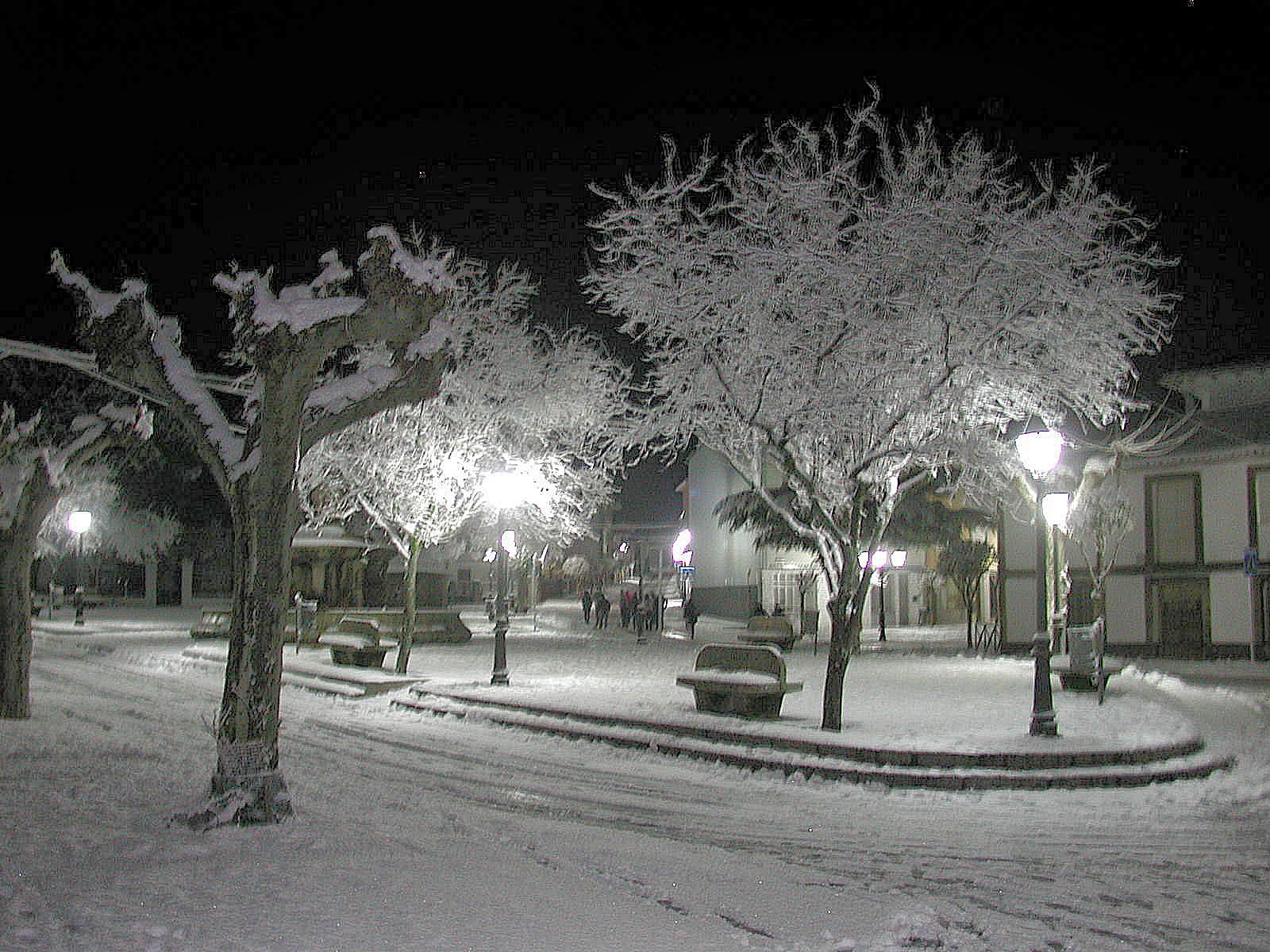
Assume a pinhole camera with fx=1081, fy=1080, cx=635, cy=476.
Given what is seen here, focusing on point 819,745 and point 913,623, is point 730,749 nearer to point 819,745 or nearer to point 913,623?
point 819,745

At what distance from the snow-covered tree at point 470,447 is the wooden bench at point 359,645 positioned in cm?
77

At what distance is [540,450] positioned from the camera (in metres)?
24.1

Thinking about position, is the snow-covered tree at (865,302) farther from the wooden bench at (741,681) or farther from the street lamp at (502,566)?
the street lamp at (502,566)

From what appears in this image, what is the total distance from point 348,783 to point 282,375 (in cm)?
424

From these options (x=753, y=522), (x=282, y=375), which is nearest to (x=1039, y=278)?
(x=282, y=375)

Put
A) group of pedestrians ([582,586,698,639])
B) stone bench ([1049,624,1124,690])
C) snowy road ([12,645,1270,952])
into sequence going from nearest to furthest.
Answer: snowy road ([12,645,1270,952])
stone bench ([1049,624,1124,690])
group of pedestrians ([582,586,698,639])

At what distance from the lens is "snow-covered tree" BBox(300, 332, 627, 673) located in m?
20.8

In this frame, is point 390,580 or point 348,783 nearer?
point 348,783

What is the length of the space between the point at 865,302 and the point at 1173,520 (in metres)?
20.0

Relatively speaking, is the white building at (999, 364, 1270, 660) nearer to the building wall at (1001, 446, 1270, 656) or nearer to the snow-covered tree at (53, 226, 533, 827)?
the building wall at (1001, 446, 1270, 656)

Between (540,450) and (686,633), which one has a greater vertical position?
(540,450)

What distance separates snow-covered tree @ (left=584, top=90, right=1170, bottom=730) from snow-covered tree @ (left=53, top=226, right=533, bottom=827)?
5829 mm

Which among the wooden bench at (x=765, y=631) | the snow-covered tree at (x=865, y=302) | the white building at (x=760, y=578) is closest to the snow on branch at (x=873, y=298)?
the snow-covered tree at (x=865, y=302)

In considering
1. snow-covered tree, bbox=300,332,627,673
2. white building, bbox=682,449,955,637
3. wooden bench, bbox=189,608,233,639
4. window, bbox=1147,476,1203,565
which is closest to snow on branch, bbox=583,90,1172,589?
snow-covered tree, bbox=300,332,627,673
